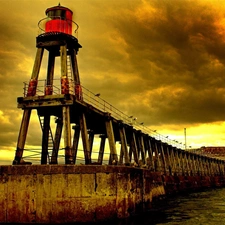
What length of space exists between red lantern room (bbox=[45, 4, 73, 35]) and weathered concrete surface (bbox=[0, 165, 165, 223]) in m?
10.2

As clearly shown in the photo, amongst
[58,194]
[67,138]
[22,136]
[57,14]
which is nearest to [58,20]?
[57,14]

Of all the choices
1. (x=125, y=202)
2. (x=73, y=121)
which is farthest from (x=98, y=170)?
(x=73, y=121)

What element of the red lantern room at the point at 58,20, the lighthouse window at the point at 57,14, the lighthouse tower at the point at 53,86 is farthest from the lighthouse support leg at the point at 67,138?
the lighthouse window at the point at 57,14

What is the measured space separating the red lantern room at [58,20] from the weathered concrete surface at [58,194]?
10.2m

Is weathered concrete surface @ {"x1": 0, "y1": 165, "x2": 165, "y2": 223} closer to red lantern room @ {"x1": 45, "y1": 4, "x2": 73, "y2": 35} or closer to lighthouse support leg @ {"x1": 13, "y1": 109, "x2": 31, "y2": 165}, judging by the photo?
lighthouse support leg @ {"x1": 13, "y1": 109, "x2": 31, "y2": 165}

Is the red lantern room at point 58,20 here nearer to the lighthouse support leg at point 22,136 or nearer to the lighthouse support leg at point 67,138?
the lighthouse support leg at point 22,136

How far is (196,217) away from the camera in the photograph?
20.1m

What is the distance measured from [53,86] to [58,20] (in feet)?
14.1

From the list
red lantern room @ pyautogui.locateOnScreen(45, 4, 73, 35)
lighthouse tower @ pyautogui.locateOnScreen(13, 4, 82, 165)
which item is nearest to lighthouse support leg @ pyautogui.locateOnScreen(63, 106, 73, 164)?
lighthouse tower @ pyautogui.locateOnScreen(13, 4, 82, 165)

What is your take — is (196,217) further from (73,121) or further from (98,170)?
(73,121)

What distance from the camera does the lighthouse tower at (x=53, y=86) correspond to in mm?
20109

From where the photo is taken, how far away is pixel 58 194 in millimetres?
16219

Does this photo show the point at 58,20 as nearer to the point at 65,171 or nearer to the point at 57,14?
the point at 57,14

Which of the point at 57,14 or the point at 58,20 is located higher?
the point at 57,14
